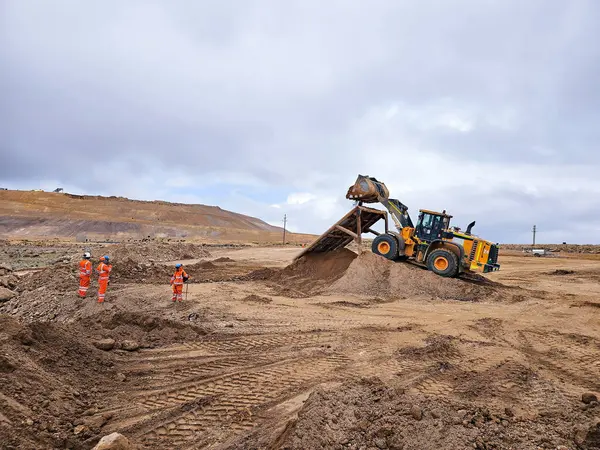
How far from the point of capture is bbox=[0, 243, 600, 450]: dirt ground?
3.81 metres

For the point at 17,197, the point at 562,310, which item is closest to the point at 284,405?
the point at 562,310

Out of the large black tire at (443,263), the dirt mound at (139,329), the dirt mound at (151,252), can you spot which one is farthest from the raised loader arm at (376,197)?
the dirt mound at (151,252)

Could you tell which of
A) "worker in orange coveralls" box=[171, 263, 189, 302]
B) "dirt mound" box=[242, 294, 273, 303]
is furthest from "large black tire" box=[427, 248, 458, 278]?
"worker in orange coveralls" box=[171, 263, 189, 302]

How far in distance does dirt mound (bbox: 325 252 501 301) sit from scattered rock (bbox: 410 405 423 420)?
880 centimetres

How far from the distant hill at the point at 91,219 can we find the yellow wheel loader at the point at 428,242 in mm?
55942

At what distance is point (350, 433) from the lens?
3684 millimetres

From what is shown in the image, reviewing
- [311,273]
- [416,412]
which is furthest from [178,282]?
[416,412]

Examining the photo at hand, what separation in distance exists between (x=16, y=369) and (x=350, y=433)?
3738mm

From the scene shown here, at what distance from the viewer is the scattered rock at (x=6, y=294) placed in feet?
41.8

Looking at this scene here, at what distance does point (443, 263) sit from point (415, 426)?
10393 millimetres

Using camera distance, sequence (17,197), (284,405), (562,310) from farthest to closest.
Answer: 1. (17,197)
2. (562,310)
3. (284,405)

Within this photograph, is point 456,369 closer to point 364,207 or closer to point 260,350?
point 260,350

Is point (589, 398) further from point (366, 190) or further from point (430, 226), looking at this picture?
point (366, 190)

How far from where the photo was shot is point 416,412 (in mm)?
3891
